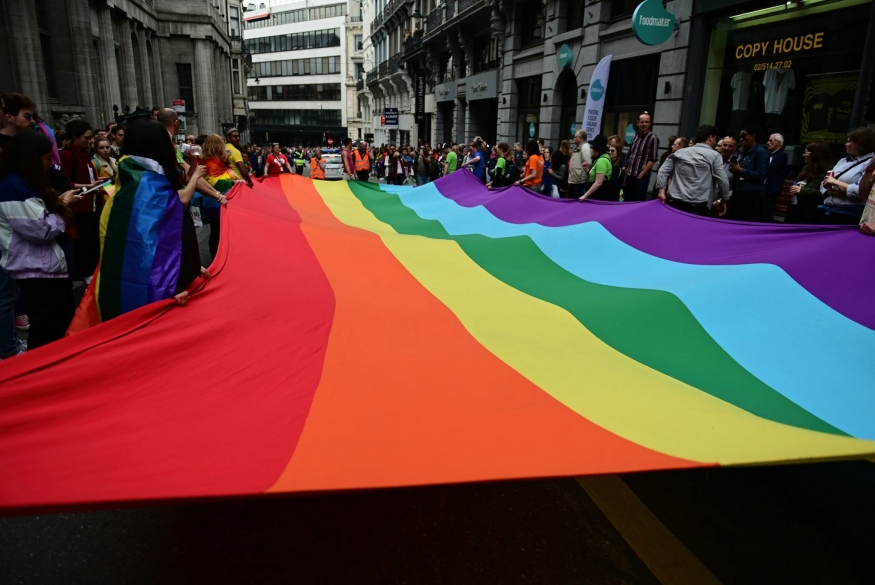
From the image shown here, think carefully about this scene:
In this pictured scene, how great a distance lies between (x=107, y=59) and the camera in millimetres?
22969

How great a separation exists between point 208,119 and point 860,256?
42.2 m

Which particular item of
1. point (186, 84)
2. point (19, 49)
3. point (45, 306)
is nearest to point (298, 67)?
point (186, 84)

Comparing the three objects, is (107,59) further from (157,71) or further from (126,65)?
(157,71)

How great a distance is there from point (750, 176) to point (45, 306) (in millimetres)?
8532

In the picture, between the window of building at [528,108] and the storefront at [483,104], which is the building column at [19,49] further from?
the storefront at [483,104]

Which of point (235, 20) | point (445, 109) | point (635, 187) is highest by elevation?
point (235, 20)

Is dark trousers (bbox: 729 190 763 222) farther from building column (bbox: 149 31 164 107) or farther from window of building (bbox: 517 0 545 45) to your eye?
building column (bbox: 149 31 164 107)

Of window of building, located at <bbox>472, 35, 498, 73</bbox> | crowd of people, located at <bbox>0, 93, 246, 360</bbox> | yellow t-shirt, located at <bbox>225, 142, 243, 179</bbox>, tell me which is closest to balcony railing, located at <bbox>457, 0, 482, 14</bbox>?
window of building, located at <bbox>472, 35, 498, 73</bbox>

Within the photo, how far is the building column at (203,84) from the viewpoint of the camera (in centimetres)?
3841

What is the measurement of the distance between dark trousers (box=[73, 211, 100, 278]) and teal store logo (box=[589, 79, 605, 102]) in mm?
11154

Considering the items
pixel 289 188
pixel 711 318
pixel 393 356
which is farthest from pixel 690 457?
pixel 289 188

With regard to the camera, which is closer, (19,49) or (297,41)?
(19,49)

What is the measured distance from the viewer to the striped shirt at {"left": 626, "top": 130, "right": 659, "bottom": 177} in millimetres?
9164

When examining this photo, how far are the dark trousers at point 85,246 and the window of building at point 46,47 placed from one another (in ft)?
49.5
